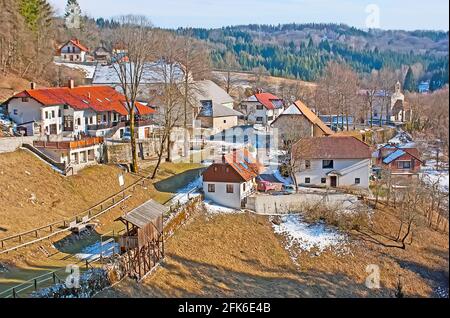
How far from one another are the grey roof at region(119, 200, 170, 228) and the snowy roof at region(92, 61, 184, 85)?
1389 centimetres

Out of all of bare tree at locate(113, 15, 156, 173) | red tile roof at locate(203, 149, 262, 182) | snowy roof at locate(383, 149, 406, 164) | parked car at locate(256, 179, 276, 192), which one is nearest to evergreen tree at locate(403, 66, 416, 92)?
snowy roof at locate(383, 149, 406, 164)

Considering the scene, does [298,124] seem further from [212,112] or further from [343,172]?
[212,112]

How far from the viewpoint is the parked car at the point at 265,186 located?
25.7m

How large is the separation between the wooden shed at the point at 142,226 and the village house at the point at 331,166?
37.7ft

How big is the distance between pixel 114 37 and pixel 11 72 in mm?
15965

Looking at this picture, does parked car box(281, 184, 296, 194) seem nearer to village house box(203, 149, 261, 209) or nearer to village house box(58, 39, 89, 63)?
village house box(203, 149, 261, 209)

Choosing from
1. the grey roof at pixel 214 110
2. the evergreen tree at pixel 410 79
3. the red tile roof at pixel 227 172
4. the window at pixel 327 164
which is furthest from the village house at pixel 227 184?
the grey roof at pixel 214 110

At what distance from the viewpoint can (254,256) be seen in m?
19.6

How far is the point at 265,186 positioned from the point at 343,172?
4384 mm

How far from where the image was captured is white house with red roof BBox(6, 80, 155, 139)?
27703 mm

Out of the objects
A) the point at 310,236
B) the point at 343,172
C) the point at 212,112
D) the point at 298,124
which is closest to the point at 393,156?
the point at 343,172

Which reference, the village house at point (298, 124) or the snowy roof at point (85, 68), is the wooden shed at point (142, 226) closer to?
the village house at point (298, 124)

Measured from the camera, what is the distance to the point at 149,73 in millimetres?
40094
